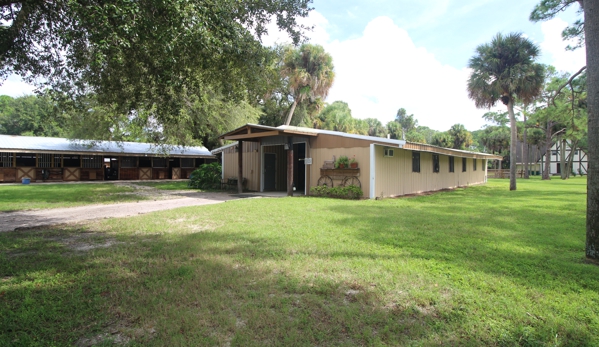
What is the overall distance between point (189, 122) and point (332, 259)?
1759 cm

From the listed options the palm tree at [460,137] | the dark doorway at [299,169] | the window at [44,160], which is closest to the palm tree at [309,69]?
the dark doorway at [299,169]

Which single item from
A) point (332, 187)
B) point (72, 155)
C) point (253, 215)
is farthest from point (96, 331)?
point (72, 155)

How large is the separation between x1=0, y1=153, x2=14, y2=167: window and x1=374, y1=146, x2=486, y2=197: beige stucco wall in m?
23.5

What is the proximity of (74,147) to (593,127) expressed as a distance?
89.6ft

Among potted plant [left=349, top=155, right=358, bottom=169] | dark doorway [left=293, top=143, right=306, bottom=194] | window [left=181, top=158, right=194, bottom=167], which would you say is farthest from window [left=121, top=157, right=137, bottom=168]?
potted plant [left=349, top=155, right=358, bottom=169]

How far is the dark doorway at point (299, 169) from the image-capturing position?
1602 centimetres

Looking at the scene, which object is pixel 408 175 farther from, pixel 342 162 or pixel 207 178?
pixel 207 178

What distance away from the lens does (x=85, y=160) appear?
23.7 meters

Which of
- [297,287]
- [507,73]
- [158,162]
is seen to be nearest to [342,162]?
[297,287]

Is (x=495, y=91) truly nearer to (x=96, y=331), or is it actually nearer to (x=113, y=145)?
(x=96, y=331)

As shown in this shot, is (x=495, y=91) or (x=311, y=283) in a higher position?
(x=495, y=91)

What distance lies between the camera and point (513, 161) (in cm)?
1814

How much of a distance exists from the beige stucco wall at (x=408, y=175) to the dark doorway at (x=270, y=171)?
5663mm

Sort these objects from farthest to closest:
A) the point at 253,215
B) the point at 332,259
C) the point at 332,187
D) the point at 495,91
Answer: the point at 495,91 → the point at 332,187 → the point at 253,215 → the point at 332,259
